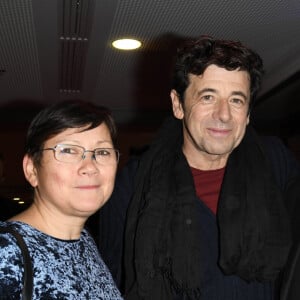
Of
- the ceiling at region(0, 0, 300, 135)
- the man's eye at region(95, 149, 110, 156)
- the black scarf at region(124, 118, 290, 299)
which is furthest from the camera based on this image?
the ceiling at region(0, 0, 300, 135)

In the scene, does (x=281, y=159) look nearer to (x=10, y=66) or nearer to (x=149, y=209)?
(x=149, y=209)

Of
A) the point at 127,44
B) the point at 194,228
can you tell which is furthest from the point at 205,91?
the point at 127,44

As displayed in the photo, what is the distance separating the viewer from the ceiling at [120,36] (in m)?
3.70

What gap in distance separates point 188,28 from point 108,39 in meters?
0.71

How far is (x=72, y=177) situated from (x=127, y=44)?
10.4ft

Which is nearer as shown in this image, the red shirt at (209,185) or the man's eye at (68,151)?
the man's eye at (68,151)

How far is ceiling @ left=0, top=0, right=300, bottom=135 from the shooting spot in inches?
146

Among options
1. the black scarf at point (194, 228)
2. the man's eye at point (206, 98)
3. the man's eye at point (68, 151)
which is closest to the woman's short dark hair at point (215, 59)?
the man's eye at point (206, 98)

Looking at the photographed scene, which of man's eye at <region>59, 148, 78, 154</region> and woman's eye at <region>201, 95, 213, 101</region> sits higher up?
woman's eye at <region>201, 95, 213, 101</region>

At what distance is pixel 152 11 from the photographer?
3760 millimetres

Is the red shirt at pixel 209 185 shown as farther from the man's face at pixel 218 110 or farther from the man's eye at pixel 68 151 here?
the man's eye at pixel 68 151

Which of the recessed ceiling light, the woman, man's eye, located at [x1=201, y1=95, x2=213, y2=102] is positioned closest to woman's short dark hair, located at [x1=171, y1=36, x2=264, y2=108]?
man's eye, located at [x1=201, y1=95, x2=213, y2=102]

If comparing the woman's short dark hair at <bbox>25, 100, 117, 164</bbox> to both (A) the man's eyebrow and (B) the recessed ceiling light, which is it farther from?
(B) the recessed ceiling light

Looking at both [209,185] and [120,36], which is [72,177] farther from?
[120,36]
